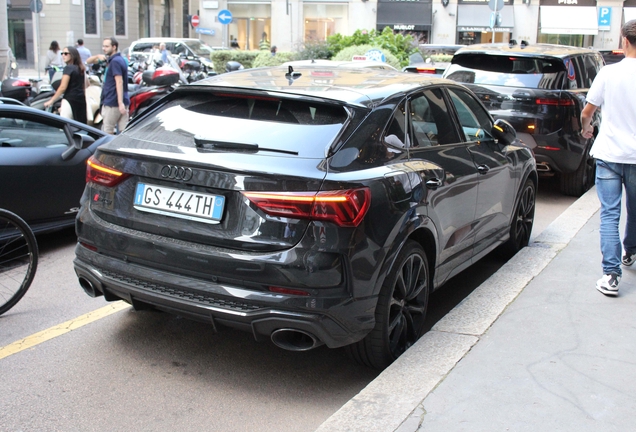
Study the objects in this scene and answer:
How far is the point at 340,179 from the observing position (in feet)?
12.3

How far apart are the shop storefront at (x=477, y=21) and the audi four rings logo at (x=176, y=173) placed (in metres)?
41.5

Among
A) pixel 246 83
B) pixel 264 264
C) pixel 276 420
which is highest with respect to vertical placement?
pixel 246 83

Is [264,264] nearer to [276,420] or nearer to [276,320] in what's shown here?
[276,320]

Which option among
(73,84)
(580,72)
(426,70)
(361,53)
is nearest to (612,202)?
(580,72)

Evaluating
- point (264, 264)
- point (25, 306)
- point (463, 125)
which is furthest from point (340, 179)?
point (25, 306)

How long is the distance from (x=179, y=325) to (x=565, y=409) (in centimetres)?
242

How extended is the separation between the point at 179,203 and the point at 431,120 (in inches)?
72.1

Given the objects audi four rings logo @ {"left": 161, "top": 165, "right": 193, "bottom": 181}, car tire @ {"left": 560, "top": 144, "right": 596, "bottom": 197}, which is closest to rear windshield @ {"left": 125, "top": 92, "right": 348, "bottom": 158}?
audi four rings logo @ {"left": 161, "top": 165, "right": 193, "bottom": 181}

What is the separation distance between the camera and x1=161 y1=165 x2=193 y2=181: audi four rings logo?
3.86m

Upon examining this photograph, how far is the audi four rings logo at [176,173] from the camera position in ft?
12.7

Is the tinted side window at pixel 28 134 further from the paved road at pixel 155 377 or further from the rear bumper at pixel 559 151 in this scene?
the rear bumper at pixel 559 151

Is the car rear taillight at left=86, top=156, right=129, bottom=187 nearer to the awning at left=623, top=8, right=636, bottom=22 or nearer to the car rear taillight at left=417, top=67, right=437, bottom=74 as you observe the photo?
the car rear taillight at left=417, top=67, right=437, bottom=74

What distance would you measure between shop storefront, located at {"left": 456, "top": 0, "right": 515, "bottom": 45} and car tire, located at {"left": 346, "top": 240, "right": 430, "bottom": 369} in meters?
40.8

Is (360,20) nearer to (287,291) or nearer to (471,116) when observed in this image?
(471,116)
